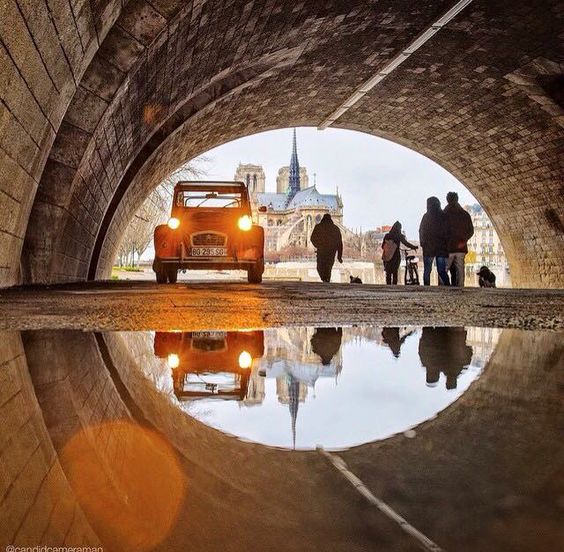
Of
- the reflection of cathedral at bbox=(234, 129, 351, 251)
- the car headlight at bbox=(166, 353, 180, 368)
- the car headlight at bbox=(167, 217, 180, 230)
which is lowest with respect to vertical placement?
the car headlight at bbox=(166, 353, 180, 368)

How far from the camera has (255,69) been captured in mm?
11758

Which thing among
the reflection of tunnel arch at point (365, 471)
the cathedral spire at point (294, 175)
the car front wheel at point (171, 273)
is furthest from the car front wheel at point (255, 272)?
the cathedral spire at point (294, 175)

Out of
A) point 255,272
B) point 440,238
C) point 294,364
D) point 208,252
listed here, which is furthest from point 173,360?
point 440,238

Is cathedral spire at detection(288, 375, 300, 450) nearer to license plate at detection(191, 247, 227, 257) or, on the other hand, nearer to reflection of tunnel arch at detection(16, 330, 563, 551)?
reflection of tunnel arch at detection(16, 330, 563, 551)

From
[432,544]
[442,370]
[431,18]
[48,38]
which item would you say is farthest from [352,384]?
[431,18]

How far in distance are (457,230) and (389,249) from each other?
2.84 m

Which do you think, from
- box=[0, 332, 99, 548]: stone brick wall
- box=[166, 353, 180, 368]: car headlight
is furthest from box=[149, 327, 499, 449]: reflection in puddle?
box=[0, 332, 99, 548]: stone brick wall

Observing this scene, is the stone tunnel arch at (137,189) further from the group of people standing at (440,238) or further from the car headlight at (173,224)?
the group of people standing at (440,238)

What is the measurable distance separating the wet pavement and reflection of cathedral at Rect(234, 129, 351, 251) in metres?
110

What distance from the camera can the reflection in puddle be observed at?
45.1 inches

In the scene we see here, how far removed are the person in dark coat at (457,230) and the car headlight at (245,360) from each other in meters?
9.76

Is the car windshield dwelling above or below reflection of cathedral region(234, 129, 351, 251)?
below

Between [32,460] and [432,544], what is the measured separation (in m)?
0.59

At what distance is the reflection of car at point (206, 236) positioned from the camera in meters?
10.8
